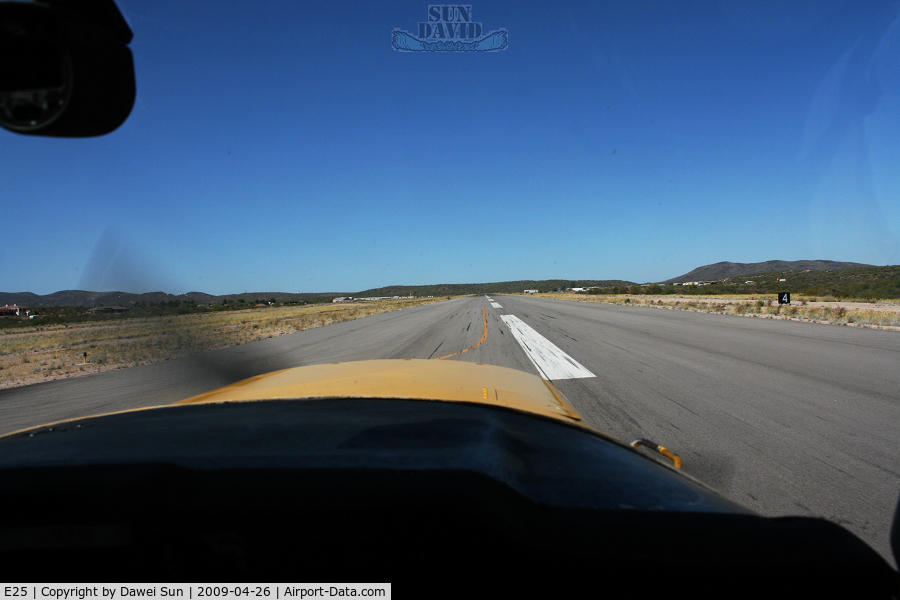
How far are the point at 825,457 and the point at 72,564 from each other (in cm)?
583

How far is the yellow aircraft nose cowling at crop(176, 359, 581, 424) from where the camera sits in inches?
111

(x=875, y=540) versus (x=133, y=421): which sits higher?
(x=133, y=421)

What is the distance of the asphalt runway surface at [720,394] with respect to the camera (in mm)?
3898

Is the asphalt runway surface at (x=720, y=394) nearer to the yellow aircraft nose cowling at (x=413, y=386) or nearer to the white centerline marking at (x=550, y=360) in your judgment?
the white centerline marking at (x=550, y=360)

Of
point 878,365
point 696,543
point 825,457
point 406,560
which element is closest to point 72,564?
point 406,560

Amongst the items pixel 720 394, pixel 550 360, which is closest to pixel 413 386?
pixel 720 394

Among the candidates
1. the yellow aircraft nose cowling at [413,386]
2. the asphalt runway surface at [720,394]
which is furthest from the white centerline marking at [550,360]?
the yellow aircraft nose cowling at [413,386]

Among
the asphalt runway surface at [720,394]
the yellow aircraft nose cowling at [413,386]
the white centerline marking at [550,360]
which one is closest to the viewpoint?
the yellow aircraft nose cowling at [413,386]

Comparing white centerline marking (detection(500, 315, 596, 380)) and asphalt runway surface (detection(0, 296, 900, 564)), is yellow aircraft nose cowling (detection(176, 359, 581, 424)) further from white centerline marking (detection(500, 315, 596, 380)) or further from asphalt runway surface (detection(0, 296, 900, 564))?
white centerline marking (detection(500, 315, 596, 380))

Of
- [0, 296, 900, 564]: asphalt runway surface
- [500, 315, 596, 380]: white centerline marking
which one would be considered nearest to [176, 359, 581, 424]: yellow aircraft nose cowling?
[0, 296, 900, 564]: asphalt runway surface

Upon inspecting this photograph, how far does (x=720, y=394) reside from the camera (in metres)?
7.32

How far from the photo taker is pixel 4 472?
4.64ft

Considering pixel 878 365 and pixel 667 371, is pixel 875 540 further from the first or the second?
pixel 878 365

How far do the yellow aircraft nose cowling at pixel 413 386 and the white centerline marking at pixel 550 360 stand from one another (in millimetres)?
5422
